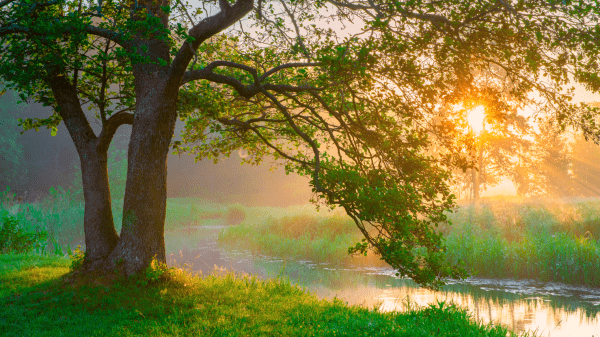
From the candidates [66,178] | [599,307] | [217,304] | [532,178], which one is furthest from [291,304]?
[66,178]

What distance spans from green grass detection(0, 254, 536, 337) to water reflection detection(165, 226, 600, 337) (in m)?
1.61

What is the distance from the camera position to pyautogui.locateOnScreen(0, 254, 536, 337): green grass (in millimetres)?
6270

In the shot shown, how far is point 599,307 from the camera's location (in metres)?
10.6

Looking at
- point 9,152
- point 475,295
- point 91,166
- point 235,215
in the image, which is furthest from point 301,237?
point 9,152

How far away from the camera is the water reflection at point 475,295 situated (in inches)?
378

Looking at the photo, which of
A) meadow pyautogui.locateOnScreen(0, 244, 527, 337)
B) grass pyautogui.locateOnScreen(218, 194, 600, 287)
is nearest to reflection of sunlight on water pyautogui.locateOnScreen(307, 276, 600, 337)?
meadow pyautogui.locateOnScreen(0, 244, 527, 337)

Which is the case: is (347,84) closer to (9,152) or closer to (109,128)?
(109,128)

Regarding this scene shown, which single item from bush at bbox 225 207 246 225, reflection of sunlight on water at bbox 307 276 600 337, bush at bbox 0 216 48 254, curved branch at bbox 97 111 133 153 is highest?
curved branch at bbox 97 111 133 153

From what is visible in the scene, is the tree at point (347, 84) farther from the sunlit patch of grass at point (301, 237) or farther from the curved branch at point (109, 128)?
the sunlit patch of grass at point (301, 237)

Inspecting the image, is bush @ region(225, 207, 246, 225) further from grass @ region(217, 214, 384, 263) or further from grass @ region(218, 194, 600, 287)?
grass @ region(218, 194, 600, 287)

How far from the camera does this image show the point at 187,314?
689 centimetres

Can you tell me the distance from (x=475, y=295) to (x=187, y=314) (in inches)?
348

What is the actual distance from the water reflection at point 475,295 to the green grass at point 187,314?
5.28ft

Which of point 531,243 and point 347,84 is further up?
point 347,84
